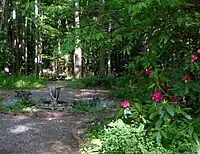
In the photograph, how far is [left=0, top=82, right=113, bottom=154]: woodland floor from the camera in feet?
20.1

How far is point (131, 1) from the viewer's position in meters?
3.81

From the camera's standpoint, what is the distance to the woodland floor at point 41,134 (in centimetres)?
612

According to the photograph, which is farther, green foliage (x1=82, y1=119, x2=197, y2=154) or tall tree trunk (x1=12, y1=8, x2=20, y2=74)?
tall tree trunk (x1=12, y1=8, x2=20, y2=74)

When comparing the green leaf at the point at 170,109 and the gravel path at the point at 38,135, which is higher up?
the green leaf at the point at 170,109

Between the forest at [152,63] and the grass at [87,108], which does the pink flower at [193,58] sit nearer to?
the forest at [152,63]

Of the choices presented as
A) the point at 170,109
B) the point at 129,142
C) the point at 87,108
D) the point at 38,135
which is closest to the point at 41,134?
the point at 38,135

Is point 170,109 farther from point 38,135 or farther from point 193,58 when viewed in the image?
point 38,135

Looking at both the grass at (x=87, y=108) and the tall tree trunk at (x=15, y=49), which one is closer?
the grass at (x=87, y=108)

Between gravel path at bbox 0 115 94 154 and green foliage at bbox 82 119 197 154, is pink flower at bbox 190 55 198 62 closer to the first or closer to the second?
green foliage at bbox 82 119 197 154

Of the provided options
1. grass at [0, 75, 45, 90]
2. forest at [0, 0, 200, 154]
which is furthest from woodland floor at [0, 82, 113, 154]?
grass at [0, 75, 45, 90]

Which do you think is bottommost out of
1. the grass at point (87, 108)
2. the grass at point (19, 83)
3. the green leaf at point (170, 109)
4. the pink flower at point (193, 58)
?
the grass at point (87, 108)

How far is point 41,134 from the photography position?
23.6ft

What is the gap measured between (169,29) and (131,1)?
2.90ft

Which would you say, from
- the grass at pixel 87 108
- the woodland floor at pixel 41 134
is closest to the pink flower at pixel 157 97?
the woodland floor at pixel 41 134
